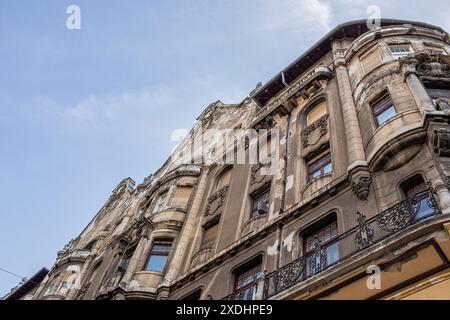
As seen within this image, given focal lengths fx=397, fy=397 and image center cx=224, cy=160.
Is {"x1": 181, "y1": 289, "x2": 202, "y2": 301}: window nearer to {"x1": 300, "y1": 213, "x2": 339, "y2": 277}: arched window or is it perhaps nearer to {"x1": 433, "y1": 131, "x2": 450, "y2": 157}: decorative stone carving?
{"x1": 300, "y1": 213, "x2": 339, "y2": 277}: arched window

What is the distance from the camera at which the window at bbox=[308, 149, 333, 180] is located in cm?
1574

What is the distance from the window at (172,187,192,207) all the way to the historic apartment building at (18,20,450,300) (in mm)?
66

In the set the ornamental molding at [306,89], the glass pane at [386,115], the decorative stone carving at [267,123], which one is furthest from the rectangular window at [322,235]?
the decorative stone carving at [267,123]

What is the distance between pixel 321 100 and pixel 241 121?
29.3 feet

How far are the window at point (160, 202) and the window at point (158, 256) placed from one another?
2872mm

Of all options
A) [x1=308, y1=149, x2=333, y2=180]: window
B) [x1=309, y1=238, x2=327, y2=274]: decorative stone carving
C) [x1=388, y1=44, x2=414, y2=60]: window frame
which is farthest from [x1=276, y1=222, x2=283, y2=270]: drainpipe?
[x1=388, y1=44, x2=414, y2=60]: window frame

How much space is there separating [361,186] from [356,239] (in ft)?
7.67

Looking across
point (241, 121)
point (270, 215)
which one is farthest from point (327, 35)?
point (270, 215)

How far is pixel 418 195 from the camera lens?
998 cm

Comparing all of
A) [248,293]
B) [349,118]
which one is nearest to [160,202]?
[349,118]

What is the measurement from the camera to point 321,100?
2016 centimetres

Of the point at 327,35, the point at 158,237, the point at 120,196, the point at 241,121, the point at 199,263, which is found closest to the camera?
the point at 199,263
